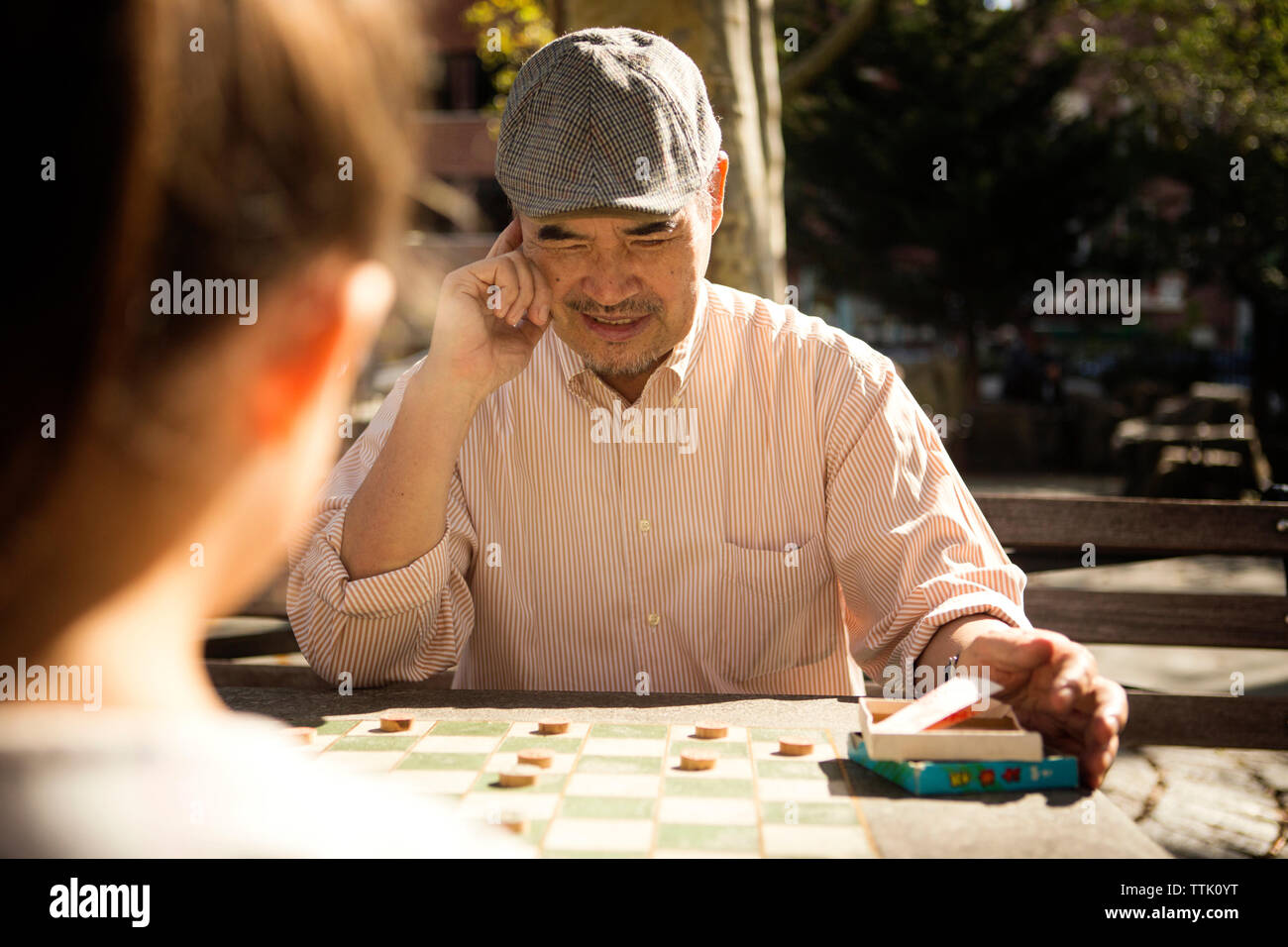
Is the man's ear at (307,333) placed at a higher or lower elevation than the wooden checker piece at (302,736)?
higher

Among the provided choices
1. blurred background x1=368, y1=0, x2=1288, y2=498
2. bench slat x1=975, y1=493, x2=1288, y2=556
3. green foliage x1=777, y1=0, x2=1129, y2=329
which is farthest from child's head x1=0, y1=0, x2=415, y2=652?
green foliage x1=777, y1=0, x2=1129, y2=329

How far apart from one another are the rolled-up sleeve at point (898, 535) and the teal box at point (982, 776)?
0.52 m

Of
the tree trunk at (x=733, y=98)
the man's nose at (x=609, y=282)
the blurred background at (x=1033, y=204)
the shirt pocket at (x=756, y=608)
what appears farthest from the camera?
the blurred background at (x=1033, y=204)

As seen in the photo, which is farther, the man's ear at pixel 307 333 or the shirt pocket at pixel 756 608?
the shirt pocket at pixel 756 608

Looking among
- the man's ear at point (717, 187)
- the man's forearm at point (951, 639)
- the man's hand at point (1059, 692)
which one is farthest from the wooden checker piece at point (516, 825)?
the man's ear at point (717, 187)

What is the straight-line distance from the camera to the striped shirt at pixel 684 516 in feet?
8.06

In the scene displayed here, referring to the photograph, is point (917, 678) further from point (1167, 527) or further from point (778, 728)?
point (1167, 527)

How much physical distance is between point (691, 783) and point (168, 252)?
3.41 feet

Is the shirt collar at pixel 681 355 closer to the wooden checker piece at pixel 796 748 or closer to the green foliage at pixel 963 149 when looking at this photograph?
the wooden checker piece at pixel 796 748

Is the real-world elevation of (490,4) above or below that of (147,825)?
above

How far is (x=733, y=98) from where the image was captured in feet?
13.8

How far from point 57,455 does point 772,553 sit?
1870 mm
